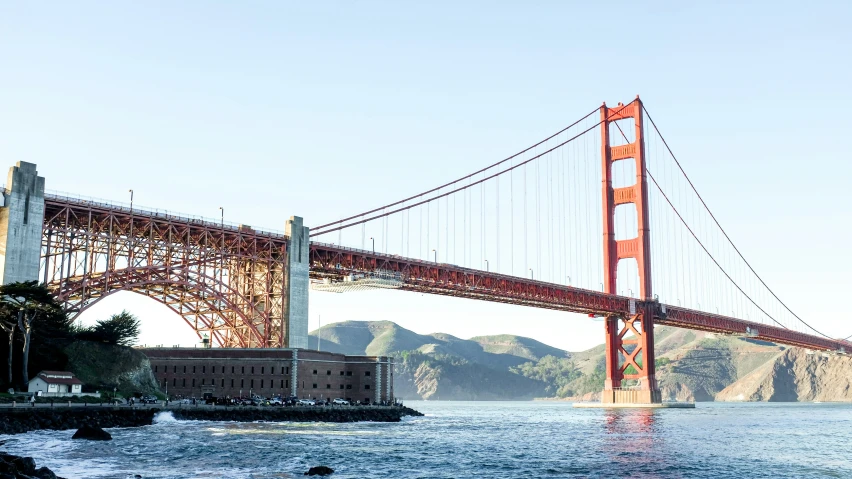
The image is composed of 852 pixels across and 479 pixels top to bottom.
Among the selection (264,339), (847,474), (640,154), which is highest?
(640,154)

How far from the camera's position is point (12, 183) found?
3477 inches

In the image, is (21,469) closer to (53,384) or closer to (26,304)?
(26,304)

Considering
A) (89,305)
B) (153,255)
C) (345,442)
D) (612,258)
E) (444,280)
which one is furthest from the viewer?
(612,258)

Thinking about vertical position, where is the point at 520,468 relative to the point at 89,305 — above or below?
below

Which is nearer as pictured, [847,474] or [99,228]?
[847,474]

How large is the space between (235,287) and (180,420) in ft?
94.6

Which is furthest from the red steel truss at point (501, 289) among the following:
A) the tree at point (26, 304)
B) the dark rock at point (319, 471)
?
the dark rock at point (319, 471)

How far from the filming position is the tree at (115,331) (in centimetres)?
9931

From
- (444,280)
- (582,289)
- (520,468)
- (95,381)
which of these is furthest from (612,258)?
(520,468)

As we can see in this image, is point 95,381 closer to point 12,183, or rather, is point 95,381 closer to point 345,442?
point 12,183

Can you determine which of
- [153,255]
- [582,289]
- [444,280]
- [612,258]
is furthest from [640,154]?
[153,255]

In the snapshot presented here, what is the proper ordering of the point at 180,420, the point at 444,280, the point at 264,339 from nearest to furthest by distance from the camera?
the point at 180,420, the point at 264,339, the point at 444,280

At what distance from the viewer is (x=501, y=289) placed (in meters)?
131

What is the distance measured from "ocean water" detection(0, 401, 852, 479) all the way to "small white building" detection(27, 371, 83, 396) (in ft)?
29.5
